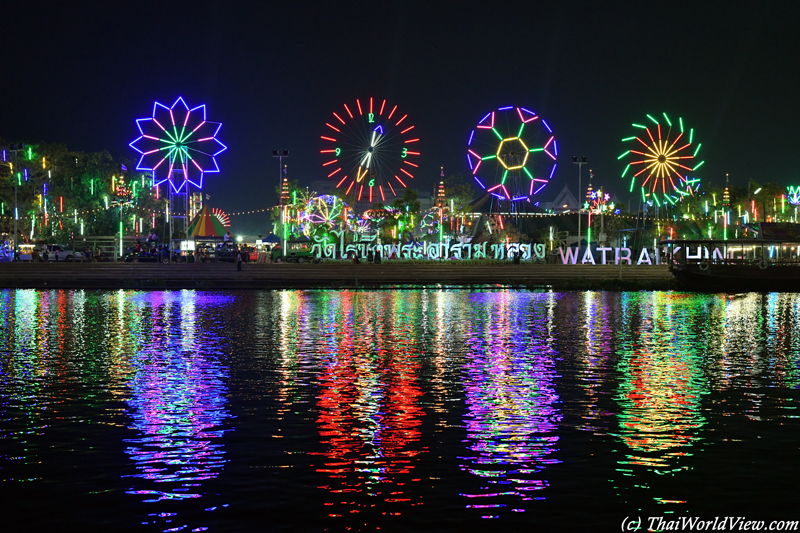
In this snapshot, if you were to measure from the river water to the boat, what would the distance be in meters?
26.4

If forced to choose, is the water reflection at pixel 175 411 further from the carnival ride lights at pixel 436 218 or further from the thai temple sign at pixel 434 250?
the carnival ride lights at pixel 436 218

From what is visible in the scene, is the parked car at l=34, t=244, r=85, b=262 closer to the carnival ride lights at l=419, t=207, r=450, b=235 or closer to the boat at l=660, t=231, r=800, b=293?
Result: the carnival ride lights at l=419, t=207, r=450, b=235

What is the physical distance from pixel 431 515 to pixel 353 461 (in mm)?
1663

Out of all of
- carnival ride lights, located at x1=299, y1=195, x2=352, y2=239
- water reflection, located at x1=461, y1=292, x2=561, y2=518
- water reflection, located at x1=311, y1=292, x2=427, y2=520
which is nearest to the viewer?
water reflection, located at x1=311, y1=292, x2=427, y2=520

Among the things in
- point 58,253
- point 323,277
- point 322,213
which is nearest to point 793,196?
point 322,213

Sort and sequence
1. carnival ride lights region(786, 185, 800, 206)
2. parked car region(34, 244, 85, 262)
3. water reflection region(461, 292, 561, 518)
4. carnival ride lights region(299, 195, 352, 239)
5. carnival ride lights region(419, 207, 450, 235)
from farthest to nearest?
carnival ride lights region(786, 185, 800, 206) < carnival ride lights region(299, 195, 352, 239) < carnival ride lights region(419, 207, 450, 235) < parked car region(34, 244, 85, 262) < water reflection region(461, 292, 561, 518)

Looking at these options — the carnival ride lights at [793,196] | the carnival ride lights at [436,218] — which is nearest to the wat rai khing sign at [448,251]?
the carnival ride lights at [436,218]

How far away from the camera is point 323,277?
160 ft

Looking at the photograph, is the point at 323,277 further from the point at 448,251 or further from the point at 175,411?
the point at 175,411

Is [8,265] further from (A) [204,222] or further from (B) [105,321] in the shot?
(B) [105,321]

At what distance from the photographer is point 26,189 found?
81000 millimetres

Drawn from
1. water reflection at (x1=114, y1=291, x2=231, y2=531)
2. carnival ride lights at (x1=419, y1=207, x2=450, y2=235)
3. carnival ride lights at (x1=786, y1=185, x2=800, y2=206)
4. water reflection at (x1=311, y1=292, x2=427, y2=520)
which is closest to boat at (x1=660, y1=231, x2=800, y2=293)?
water reflection at (x1=311, y1=292, x2=427, y2=520)

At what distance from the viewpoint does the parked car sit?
7053 cm

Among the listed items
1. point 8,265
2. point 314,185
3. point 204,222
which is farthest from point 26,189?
point 314,185
